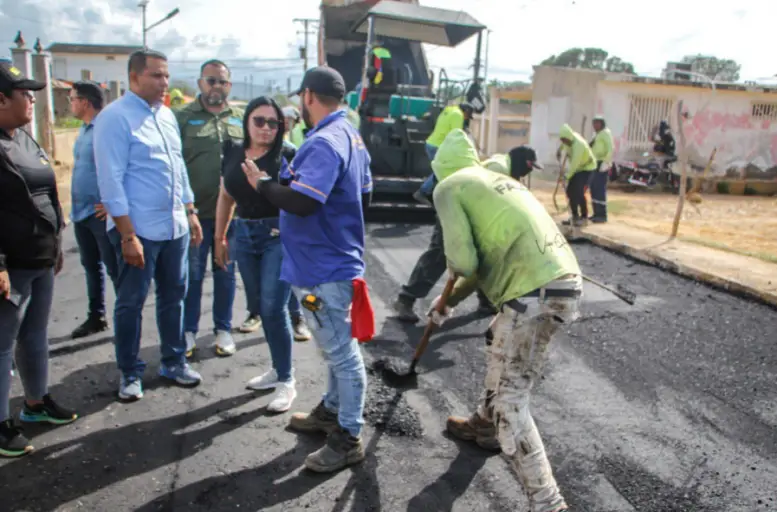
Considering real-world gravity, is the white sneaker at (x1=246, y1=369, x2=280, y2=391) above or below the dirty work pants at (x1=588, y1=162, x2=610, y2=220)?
below

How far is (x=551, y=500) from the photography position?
2539mm

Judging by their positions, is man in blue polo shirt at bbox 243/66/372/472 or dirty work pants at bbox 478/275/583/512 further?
man in blue polo shirt at bbox 243/66/372/472

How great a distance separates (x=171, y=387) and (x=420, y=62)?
9.07m

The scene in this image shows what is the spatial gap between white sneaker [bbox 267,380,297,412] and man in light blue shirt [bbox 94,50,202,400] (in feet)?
2.52

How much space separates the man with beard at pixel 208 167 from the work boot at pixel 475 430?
1.86 meters

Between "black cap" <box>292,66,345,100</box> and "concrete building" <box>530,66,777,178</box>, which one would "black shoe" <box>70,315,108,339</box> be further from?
"concrete building" <box>530,66,777,178</box>

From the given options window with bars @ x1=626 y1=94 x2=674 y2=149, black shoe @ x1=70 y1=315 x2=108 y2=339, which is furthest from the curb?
window with bars @ x1=626 y1=94 x2=674 y2=149

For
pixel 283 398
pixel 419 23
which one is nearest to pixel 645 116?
pixel 419 23

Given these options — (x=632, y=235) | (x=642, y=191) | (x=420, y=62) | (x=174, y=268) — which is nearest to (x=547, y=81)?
(x=642, y=191)

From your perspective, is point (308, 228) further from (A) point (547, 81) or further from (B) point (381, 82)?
(A) point (547, 81)

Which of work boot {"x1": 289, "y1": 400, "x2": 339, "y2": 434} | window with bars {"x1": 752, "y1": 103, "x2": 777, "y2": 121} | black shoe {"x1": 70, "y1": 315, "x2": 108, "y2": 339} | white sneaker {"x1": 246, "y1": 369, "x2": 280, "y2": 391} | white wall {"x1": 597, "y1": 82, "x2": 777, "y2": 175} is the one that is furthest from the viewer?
window with bars {"x1": 752, "y1": 103, "x2": 777, "y2": 121}

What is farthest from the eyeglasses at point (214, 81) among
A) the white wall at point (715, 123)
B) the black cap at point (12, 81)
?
the white wall at point (715, 123)

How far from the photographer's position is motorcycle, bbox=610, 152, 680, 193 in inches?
661

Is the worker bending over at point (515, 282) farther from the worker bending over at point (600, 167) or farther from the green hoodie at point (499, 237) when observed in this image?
the worker bending over at point (600, 167)
